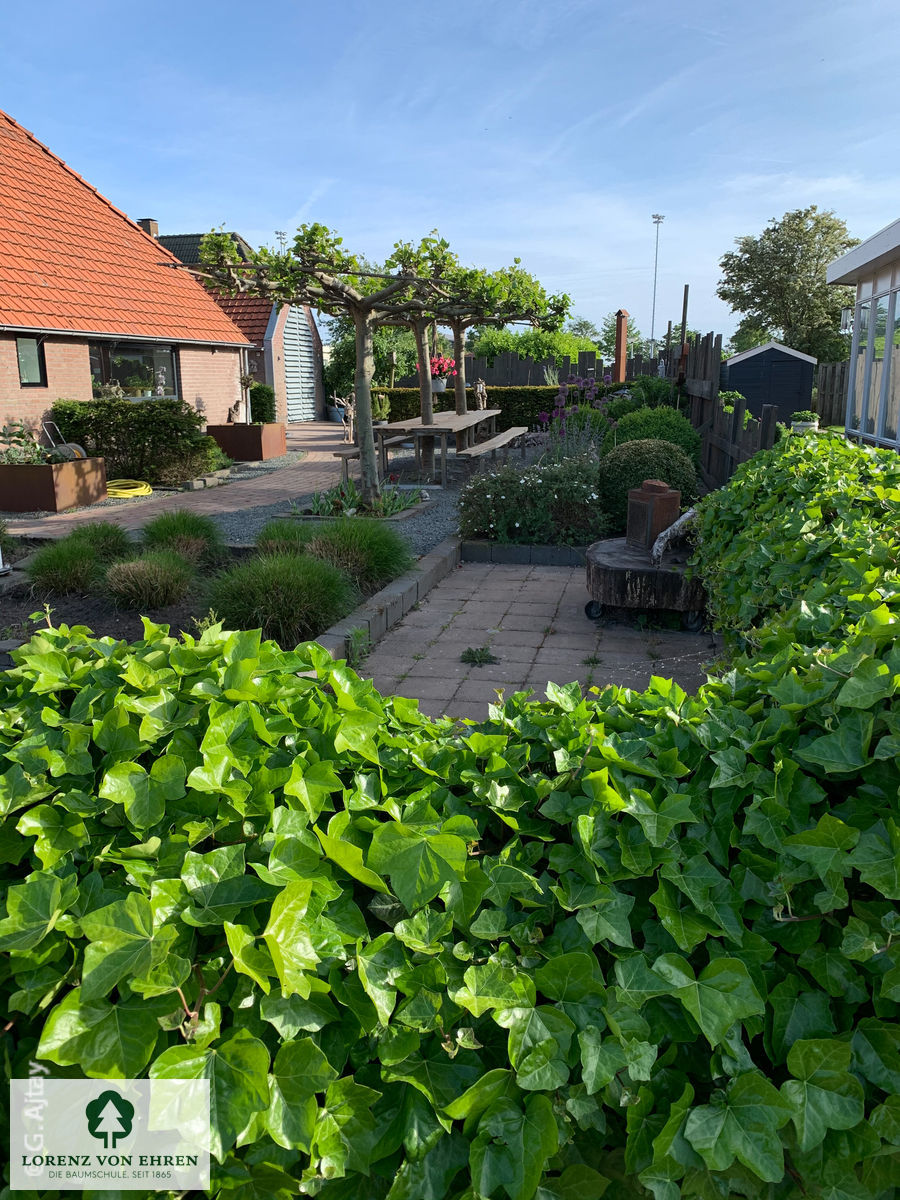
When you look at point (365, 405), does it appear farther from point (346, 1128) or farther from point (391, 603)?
point (346, 1128)

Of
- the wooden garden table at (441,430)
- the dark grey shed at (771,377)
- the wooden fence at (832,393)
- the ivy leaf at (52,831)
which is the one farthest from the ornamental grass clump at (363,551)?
the wooden fence at (832,393)

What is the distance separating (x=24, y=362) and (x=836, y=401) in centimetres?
1460

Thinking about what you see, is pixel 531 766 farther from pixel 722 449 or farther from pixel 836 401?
pixel 836 401

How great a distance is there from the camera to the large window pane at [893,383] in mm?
12078

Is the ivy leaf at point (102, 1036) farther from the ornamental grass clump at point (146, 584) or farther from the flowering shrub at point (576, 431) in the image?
the flowering shrub at point (576, 431)

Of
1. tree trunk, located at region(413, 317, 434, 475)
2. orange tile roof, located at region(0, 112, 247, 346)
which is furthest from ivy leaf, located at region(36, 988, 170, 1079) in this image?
orange tile roof, located at region(0, 112, 247, 346)

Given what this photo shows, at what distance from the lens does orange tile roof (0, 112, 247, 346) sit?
542 inches

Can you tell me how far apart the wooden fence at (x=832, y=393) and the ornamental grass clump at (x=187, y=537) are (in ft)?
42.5

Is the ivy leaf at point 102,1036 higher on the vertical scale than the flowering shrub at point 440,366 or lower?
lower

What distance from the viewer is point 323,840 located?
1.26 metres

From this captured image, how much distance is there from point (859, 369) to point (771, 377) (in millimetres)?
1920

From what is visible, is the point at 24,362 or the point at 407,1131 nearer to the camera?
the point at 407,1131

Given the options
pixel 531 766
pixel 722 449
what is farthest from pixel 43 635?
pixel 722 449

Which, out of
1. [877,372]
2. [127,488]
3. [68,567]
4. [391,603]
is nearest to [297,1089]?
[391,603]
